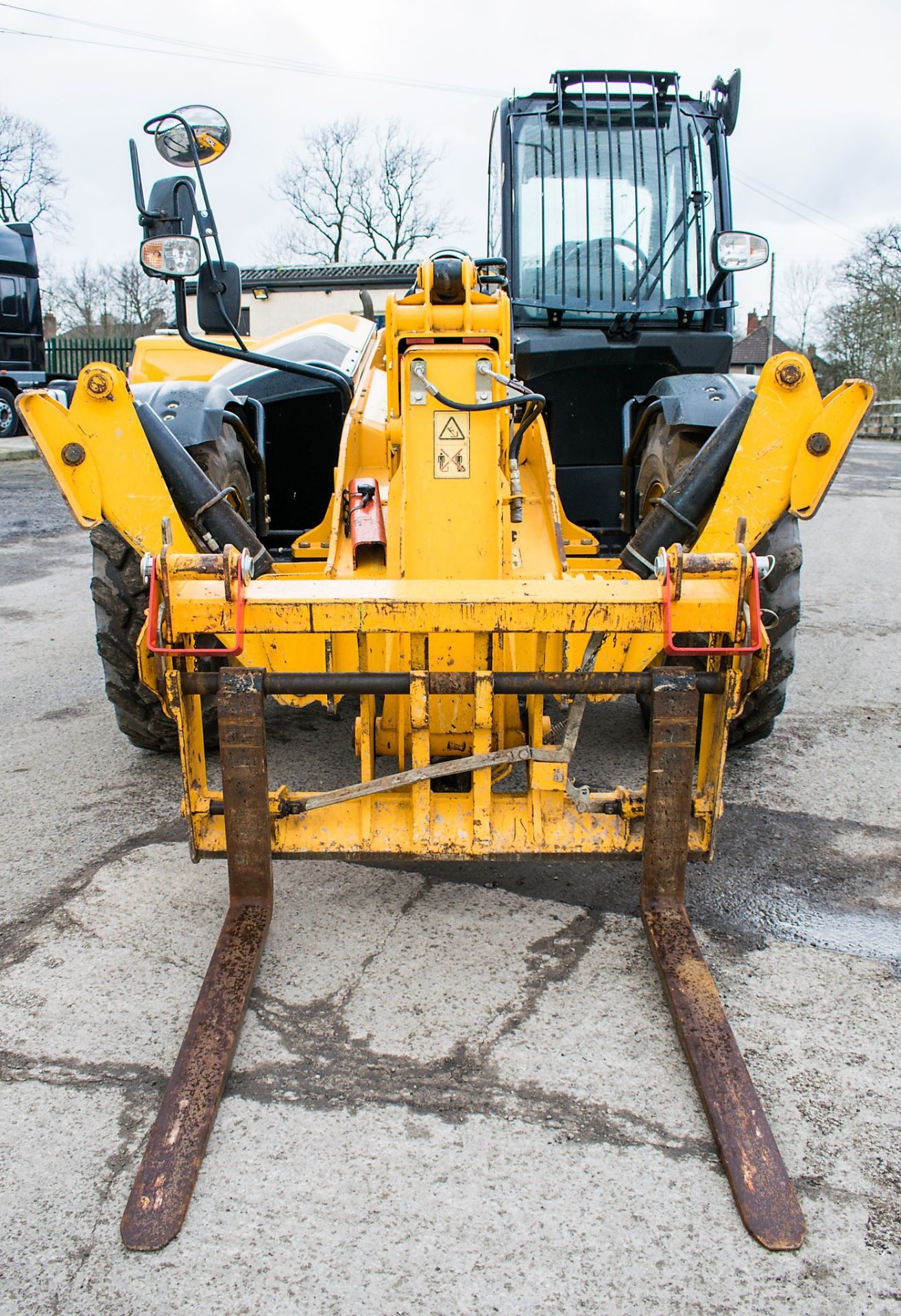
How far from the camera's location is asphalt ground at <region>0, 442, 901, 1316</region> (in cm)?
183

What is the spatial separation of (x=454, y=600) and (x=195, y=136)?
6.34 feet

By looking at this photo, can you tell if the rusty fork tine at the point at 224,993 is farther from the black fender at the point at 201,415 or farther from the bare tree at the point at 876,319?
the bare tree at the point at 876,319

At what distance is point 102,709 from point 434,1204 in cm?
355

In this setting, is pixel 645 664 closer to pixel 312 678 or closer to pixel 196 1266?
pixel 312 678

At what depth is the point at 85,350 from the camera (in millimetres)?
29453

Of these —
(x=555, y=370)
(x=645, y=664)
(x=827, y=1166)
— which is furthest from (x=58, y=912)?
(x=555, y=370)

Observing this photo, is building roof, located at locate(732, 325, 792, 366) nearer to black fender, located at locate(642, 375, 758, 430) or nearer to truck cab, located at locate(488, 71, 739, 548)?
truck cab, located at locate(488, 71, 739, 548)

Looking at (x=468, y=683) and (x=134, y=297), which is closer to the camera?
(x=468, y=683)

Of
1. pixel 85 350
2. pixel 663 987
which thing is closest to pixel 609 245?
pixel 663 987

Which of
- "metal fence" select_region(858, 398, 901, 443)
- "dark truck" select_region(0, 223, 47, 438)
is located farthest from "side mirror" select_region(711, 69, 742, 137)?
"metal fence" select_region(858, 398, 901, 443)

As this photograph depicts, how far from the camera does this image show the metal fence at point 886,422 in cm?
3288

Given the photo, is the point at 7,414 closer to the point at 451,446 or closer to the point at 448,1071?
the point at 451,446

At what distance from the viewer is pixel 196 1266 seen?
184 centimetres

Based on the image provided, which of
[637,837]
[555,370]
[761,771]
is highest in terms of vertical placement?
[555,370]
